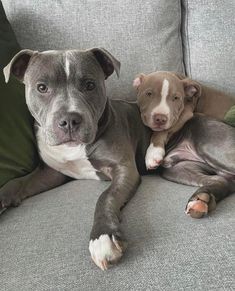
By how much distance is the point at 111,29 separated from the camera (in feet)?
6.46

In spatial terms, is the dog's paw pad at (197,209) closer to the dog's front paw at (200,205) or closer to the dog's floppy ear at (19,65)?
the dog's front paw at (200,205)

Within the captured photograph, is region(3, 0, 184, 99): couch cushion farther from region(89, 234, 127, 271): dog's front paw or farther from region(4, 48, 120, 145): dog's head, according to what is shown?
region(89, 234, 127, 271): dog's front paw

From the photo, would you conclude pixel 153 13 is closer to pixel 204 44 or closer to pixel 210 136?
pixel 204 44

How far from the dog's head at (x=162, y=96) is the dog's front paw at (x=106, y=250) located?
2.67ft

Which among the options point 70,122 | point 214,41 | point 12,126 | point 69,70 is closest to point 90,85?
point 69,70

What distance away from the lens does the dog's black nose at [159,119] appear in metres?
1.83

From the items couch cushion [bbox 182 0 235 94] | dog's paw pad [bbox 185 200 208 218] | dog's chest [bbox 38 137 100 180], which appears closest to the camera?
dog's paw pad [bbox 185 200 208 218]

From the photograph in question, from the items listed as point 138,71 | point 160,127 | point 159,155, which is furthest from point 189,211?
point 138,71

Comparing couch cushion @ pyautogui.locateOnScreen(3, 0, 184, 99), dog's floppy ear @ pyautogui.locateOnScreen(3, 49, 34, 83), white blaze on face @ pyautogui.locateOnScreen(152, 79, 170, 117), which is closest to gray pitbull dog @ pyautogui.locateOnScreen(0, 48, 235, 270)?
dog's floppy ear @ pyautogui.locateOnScreen(3, 49, 34, 83)

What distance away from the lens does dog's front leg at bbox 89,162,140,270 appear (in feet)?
3.53

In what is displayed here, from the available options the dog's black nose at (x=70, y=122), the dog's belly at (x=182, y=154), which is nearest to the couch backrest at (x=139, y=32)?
the dog's belly at (x=182, y=154)

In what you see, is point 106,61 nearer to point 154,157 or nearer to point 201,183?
point 154,157

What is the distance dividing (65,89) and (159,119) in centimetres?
52

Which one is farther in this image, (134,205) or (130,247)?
(134,205)
